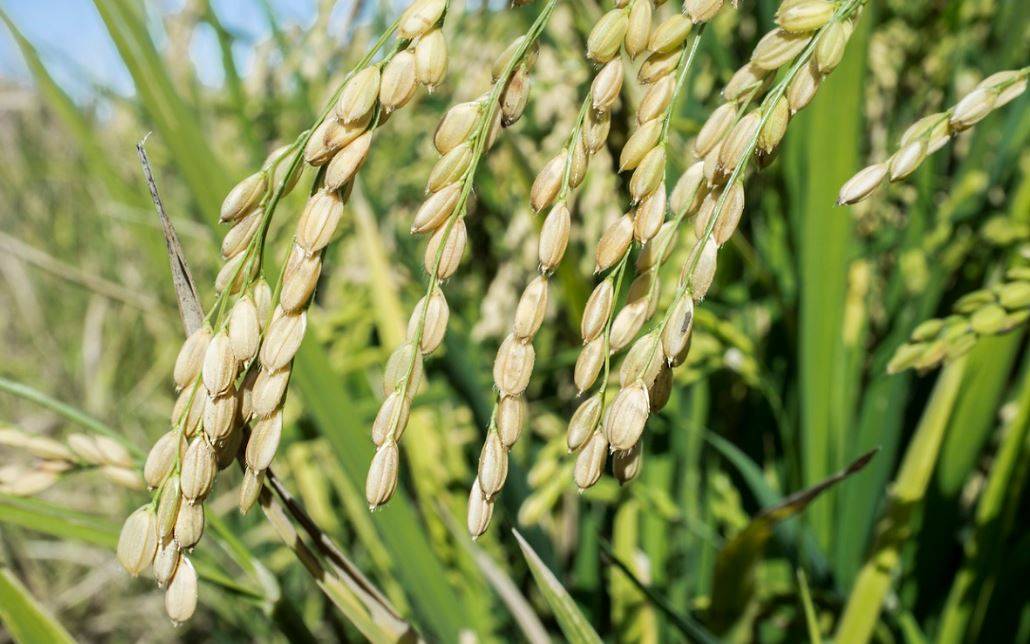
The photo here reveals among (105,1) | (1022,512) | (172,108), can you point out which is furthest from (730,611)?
(105,1)

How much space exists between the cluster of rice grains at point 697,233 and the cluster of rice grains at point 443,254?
0.05 metres

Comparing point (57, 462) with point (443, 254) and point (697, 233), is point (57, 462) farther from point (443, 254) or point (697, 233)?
point (697, 233)

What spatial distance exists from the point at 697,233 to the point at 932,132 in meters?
0.15

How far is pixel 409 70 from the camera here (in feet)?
1.47

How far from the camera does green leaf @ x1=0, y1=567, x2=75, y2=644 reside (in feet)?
1.88

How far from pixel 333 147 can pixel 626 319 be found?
→ 180 millimetres

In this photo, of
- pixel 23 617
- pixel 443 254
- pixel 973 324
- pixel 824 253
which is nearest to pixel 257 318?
pixel 443 254

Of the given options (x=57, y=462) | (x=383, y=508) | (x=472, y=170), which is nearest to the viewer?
(x=472, y=170)

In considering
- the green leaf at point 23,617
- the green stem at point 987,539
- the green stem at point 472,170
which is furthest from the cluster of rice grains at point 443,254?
the green stem at point 987,539

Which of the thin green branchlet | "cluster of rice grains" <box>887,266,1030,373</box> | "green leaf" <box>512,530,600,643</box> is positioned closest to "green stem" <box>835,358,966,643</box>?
"cluster of rice grains" <box>887,266,1030,373</box>

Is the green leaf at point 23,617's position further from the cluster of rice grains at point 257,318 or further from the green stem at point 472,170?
the green stem at point 472,170

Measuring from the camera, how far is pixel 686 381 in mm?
918

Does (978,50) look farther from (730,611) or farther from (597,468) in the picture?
(597,468)

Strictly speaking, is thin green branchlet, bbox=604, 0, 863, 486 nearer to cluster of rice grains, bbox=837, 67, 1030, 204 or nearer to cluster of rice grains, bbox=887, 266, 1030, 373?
cluster of rice grains, bbox=837, 67, 1030, 204
